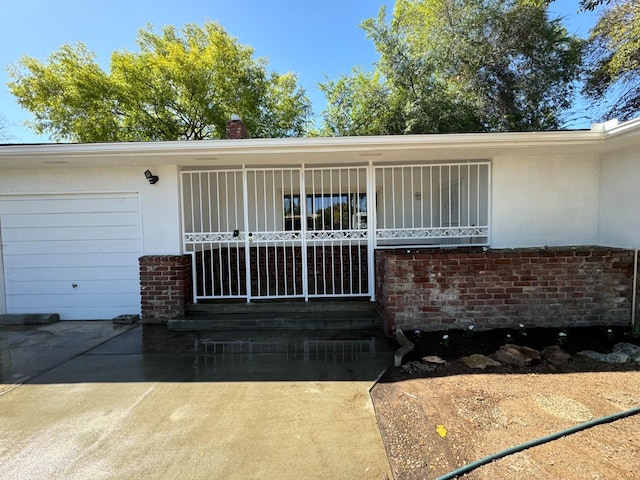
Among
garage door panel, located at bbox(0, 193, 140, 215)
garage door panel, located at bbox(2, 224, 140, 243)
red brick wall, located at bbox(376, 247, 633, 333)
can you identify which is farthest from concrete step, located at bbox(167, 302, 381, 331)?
garage door panel, located at bbox(0, 193, 140, 215)

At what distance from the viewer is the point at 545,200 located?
536 cm

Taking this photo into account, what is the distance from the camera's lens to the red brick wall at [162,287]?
5.36 meters

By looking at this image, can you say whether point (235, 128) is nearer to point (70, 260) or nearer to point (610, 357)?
point (70, 260)

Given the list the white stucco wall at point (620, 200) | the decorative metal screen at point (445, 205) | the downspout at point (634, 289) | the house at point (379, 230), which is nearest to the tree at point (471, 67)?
the decorative metal screen at point (445, 205)

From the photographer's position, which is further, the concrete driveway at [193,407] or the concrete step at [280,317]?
the concrete step at [280,317]

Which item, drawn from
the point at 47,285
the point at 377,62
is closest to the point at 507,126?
the point at 377,62

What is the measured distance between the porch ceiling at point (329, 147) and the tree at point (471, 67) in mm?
7173

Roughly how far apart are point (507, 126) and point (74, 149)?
1252 centimetres

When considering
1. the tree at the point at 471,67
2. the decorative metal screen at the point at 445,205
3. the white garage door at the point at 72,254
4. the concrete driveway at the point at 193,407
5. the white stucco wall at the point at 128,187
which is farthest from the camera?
the tree at the point at 471,67

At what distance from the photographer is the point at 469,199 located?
19.6 feet

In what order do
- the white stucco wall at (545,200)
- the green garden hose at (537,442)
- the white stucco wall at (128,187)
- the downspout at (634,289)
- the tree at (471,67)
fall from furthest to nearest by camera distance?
the tree at (471,67) < the white stucco wall at (128,187) < the white stucco wall at (545,200) < the downspout at (634,289) < the green garden hose at (537,442)

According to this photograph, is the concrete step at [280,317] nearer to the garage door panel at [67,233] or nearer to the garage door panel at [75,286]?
the garage door panel at [75,286]

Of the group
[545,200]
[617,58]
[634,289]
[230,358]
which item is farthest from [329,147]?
[617,58]

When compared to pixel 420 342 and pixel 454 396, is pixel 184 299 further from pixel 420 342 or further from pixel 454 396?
Answer: pixel 454 396
